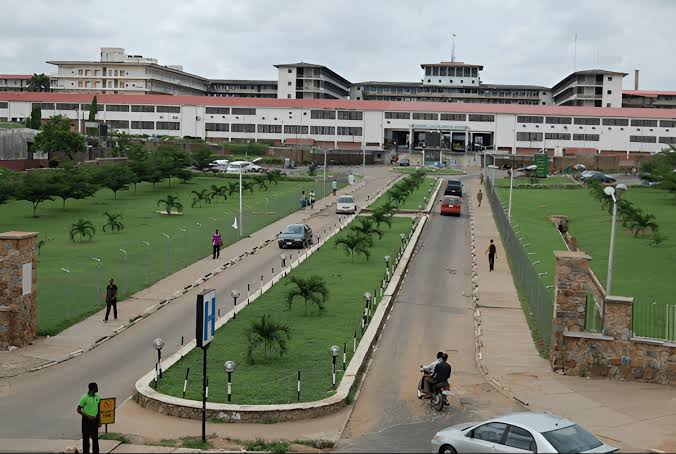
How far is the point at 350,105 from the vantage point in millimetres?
126375

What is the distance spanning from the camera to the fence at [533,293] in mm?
25777

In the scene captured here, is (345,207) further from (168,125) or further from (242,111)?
(168,125)

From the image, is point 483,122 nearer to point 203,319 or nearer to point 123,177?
point 123,177

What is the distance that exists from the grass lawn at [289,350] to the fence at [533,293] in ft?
18.1

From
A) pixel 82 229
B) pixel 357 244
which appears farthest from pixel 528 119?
pixel 82 229

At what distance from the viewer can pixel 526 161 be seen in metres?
117

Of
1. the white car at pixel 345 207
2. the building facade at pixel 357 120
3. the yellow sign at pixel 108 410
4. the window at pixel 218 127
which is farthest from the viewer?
the window at pixel 218 127

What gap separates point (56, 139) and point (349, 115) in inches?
1877

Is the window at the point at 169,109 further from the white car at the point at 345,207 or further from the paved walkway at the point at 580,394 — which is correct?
the paved walkway at the point at 580,394

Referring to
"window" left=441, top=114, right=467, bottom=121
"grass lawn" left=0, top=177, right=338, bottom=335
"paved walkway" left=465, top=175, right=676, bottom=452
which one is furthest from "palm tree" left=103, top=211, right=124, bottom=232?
"window" left=441, top=114, right=467, bottom=121

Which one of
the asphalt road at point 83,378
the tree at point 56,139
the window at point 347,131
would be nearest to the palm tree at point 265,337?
the asphalt road at point 83,378

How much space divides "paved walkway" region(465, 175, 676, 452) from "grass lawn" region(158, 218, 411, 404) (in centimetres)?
416

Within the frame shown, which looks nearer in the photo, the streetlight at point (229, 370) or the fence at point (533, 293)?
the streetlight at point (229, 370)

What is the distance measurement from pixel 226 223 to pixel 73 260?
14.7 meters
